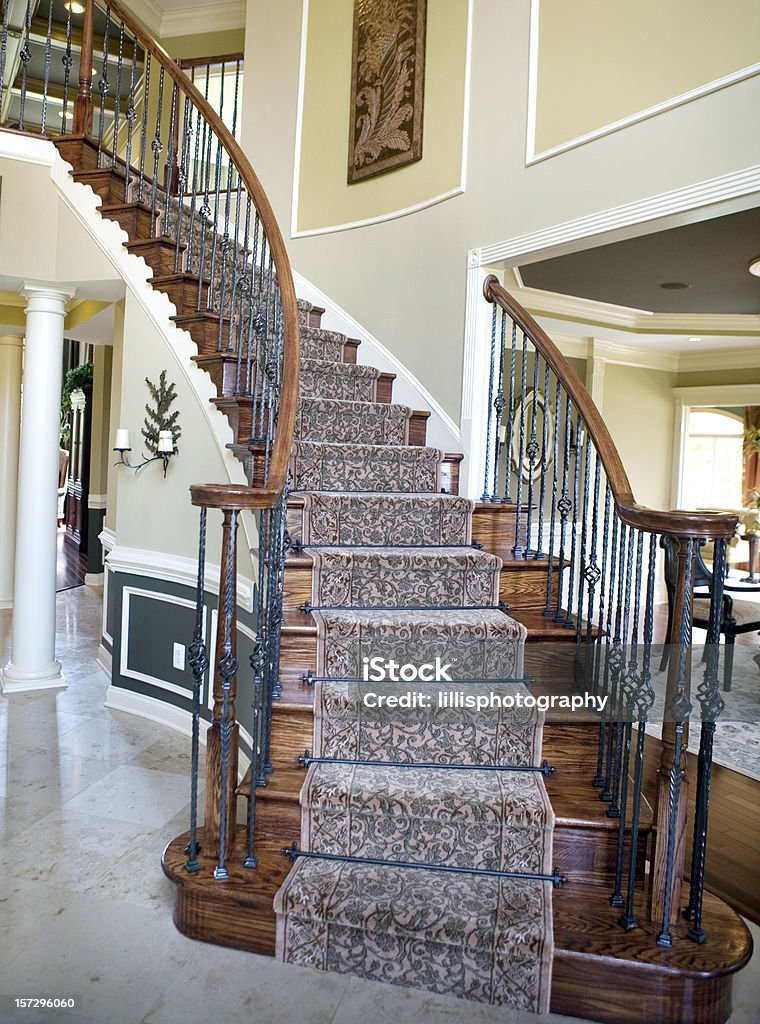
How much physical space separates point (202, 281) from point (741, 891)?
3.59 meters

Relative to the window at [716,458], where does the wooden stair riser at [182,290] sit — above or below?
above

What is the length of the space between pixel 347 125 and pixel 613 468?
11.7 ft

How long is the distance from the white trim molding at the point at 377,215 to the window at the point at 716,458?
22.4 feet

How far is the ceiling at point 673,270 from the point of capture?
397 centimetres

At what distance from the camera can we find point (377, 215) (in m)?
4.74

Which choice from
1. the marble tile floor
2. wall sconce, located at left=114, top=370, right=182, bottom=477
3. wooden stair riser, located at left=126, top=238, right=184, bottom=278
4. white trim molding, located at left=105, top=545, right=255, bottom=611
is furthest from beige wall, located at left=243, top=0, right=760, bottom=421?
the marble tile floor

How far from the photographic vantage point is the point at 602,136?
3.34 m

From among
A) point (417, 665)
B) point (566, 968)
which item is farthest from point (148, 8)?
point (566, 968)

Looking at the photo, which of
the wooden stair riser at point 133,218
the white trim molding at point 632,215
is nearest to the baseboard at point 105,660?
the wooden stair riser at point 133,218

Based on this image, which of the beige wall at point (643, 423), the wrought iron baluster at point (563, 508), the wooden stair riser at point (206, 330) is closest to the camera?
the wrought iron baluster at point (563, 508)

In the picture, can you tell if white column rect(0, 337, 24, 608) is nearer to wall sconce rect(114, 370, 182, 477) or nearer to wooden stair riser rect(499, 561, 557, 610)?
wall sconce rect(114, 370, 182, 477)

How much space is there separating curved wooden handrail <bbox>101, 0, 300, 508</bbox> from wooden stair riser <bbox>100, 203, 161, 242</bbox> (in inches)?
24.8

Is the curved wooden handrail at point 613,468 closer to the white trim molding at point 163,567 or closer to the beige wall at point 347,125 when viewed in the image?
the beige wall at point 347,125

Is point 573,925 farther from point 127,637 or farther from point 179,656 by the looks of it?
point 127,637
